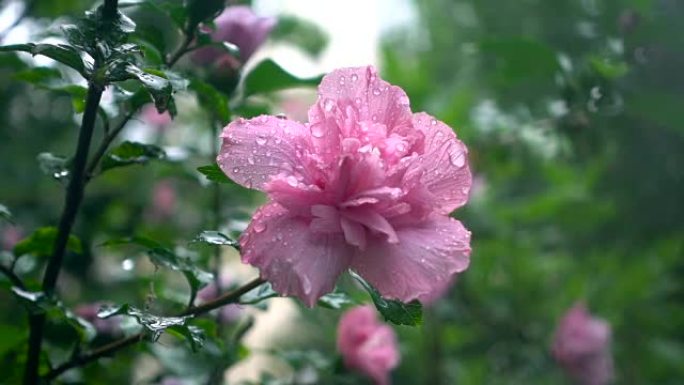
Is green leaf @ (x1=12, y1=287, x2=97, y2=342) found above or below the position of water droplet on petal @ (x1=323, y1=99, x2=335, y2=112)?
below

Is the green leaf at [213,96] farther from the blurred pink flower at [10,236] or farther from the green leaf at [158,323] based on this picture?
the blurred pink flower at [10,236]

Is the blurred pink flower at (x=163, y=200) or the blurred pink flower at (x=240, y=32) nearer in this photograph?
the blurred pink flower at (x=240, y=32)

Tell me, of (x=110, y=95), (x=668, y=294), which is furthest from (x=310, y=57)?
(x=668, y=294)

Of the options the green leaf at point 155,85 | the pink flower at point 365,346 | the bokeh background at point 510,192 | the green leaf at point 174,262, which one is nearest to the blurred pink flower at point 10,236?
the bokeh background at point 510,192

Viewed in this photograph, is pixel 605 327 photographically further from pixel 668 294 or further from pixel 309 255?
pixel 309 255

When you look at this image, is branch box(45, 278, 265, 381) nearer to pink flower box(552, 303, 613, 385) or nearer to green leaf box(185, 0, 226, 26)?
green leaf box(185, 0, 226, 26)

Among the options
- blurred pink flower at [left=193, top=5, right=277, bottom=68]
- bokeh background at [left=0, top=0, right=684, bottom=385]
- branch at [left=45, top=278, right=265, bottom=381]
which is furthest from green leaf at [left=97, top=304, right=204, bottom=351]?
bokeh background at [left=0, top=0, right=684, bottom=385]
